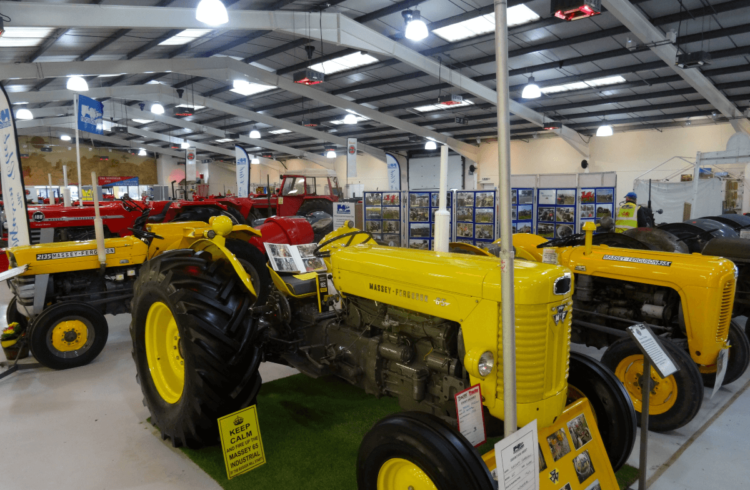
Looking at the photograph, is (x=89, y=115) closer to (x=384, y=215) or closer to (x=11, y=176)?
(x=11, y=176)

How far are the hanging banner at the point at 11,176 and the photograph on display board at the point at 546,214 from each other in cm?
731

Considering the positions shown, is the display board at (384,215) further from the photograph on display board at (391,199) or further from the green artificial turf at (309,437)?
the green artificial turf at (309,437)

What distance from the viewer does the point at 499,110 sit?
1.21 meters

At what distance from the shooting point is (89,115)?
8.02m

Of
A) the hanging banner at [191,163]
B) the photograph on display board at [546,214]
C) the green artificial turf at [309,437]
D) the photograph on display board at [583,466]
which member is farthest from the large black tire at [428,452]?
the hanging banner at [191,163]

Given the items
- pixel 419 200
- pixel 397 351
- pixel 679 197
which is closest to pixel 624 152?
pixel 679 197

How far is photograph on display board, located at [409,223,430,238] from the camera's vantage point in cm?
876

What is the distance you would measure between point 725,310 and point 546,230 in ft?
17.1

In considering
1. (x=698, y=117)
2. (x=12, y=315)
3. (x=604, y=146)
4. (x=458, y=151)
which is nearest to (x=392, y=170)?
(x=458, y=151)

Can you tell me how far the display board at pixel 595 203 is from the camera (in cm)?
742

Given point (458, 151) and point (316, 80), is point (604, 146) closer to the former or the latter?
point (458, 151)

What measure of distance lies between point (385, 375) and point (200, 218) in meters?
8.10

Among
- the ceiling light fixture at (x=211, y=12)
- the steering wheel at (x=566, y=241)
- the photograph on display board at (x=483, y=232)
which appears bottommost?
the photograph on display board at (x=483, y=232)

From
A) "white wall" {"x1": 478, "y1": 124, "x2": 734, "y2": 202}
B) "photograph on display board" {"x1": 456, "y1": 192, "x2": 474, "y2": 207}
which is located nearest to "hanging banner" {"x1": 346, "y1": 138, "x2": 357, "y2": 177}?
"white wall" {"x1": 478, "y1": 124, "x2": 734, "y2": 202}
